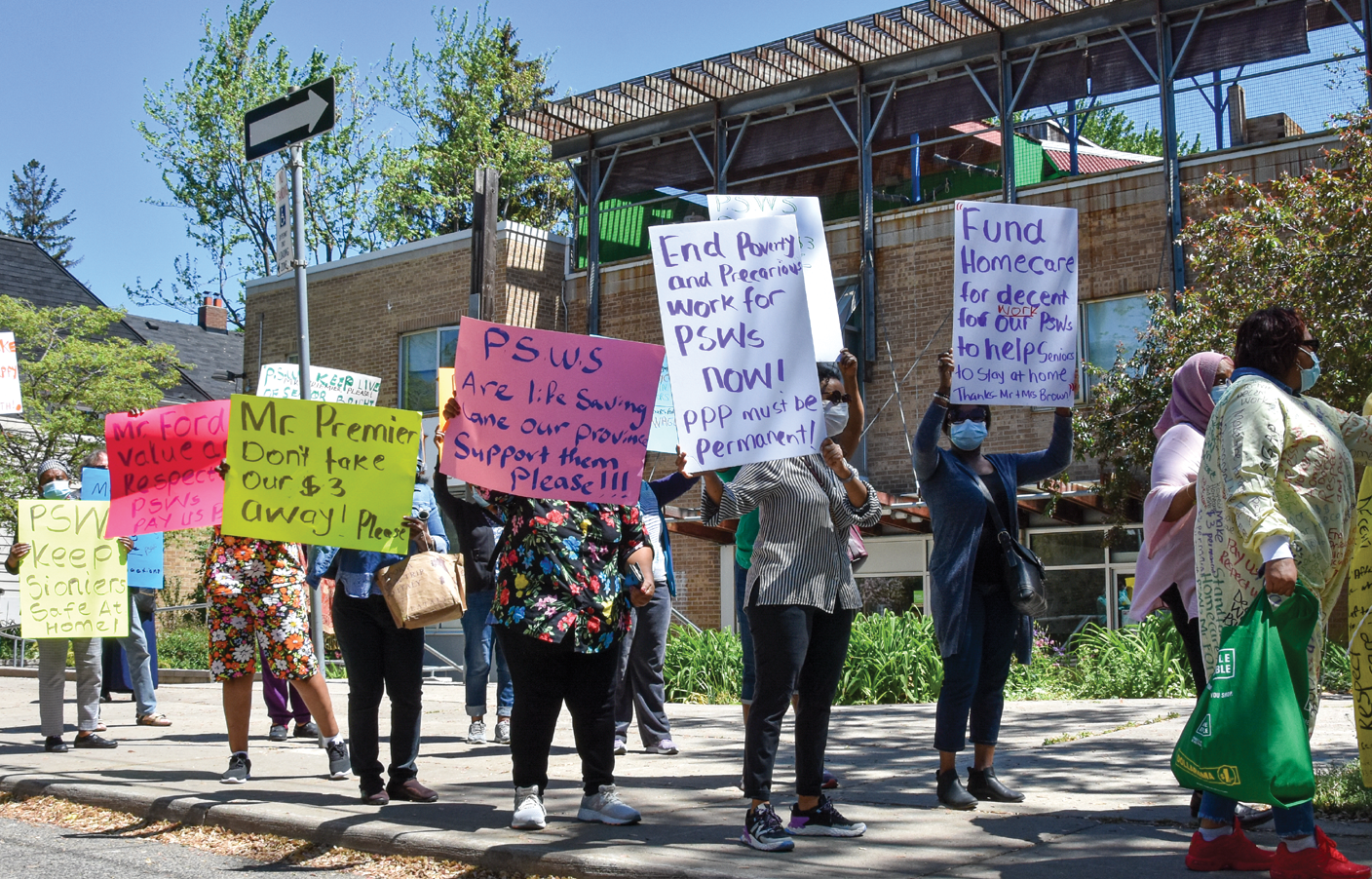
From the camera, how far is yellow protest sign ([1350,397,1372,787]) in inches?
179

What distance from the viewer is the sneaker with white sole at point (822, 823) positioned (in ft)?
16.6

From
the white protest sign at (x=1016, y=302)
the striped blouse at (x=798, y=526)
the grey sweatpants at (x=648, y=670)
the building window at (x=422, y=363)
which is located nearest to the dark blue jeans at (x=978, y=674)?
the striped blouse at (x=798, y=526)

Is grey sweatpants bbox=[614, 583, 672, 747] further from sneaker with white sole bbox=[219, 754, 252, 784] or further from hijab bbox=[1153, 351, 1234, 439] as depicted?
hijab bbox=[1153, 351, 1234, 439]

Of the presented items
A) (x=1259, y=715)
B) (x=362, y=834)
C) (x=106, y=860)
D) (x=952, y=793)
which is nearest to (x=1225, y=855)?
(x=1259, y=715)

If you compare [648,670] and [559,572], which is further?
[648,670]

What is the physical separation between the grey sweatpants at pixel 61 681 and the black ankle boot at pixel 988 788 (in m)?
5.68

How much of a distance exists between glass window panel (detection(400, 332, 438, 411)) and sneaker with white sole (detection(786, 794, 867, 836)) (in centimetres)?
1960

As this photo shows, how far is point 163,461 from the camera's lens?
21.3 ft

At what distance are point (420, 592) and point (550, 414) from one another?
1.22m

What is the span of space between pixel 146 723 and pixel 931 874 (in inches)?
286

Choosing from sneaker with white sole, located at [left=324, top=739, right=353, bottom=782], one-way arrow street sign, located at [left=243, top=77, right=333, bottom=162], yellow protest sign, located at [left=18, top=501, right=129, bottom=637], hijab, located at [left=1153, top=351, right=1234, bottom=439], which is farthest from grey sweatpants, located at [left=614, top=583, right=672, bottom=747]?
one-way arrow street sign, located at [left=243, top=77, right=333, bottom=162]

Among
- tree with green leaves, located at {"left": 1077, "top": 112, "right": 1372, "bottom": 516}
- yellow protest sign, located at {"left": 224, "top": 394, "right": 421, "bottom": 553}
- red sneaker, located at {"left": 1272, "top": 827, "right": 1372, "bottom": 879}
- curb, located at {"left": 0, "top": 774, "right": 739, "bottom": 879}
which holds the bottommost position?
curb, located at {"left": 0, "top": 774, "right": 739, "bottom": 879}

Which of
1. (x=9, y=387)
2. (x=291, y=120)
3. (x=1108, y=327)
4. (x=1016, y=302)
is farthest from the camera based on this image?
(x=1108, y=327)

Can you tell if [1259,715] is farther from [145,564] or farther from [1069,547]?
[1069,547]
